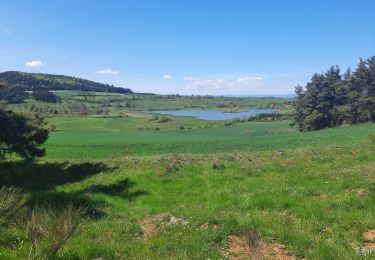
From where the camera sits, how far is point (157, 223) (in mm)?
14062

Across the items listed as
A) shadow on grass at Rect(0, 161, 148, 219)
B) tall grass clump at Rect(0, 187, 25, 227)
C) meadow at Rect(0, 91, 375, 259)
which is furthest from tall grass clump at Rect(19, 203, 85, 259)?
shadow on grass at Rect(0, 161, 148, 219)

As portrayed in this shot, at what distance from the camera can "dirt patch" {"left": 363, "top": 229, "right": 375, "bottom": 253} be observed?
10528 millimetres

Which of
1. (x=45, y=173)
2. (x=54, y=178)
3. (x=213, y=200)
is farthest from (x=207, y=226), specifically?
(x=45, y=173)

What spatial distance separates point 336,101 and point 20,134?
71.6m

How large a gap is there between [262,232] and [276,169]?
15101 millimetres

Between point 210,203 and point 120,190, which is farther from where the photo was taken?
point 120,190

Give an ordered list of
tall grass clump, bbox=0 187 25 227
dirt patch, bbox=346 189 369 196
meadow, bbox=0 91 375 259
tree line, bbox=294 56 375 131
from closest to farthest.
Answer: meadow, bbox=0 91 375 259, tall grass clump, bbox=0 187 25 227, dirt patch, bbox=346 189 369 196, tree line, bbox=294 56 375 131

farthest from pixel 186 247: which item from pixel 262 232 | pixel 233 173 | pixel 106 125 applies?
pixel 106 125

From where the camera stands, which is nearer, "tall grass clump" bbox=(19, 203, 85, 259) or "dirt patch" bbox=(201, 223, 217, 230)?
"tall grass clump" bbox=(19, 203, 85, 259)

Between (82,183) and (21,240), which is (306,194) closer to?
(21,240)

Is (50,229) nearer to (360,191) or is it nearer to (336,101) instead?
(360,191)

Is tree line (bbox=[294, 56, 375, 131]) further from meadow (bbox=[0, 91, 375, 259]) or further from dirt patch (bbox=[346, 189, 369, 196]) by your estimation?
dirt patch (bbox=[346, 189, 369, 196])

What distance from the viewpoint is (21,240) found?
12219mm

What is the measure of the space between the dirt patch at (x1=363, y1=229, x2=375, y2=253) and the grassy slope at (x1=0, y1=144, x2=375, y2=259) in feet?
0.65
